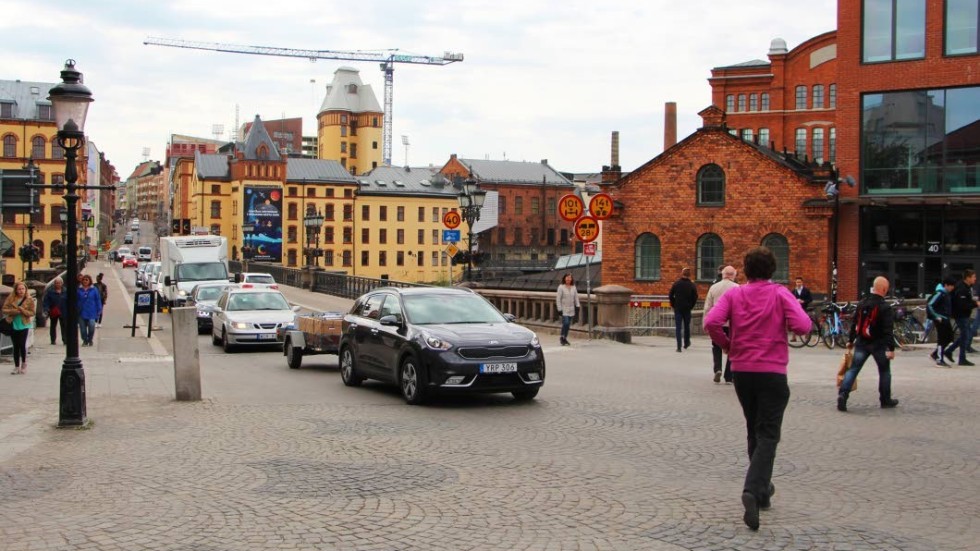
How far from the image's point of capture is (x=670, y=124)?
68.2 metres

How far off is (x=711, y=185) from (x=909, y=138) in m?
9.15

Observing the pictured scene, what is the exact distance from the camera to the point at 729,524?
6738 millimetres

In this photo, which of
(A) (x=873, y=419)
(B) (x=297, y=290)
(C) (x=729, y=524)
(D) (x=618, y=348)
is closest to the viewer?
(C) (x=729, y=524)

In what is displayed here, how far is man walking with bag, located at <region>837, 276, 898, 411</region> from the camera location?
472 inches

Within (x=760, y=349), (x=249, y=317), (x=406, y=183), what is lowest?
(x=249, y=317)

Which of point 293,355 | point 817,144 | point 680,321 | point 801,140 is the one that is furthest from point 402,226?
point 293,355

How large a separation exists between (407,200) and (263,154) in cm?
1767

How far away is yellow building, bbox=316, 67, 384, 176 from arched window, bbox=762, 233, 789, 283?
390ft

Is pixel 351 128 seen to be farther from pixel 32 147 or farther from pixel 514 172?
pixel 32 147

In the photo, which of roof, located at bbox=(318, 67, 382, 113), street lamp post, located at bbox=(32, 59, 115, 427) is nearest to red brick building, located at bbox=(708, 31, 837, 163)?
street lamp post, located at bbox=(32, 59, 115, 427)

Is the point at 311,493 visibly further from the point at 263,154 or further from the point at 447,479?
the point at 263,154

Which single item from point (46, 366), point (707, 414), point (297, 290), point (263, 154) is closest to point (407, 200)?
point (263, 154)

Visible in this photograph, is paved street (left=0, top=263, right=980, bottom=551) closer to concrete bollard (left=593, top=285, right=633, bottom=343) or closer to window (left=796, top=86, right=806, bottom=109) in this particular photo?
concrete bollard (left=593, top=285, right=633, bottom=343)

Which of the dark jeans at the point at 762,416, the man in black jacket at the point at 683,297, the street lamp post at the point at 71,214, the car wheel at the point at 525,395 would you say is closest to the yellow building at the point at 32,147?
the man in black jacket at the point at 683,297
